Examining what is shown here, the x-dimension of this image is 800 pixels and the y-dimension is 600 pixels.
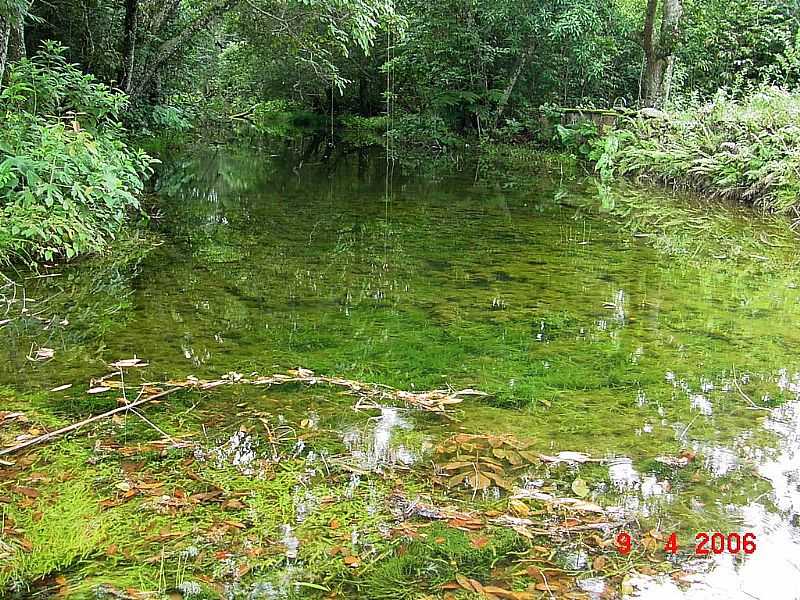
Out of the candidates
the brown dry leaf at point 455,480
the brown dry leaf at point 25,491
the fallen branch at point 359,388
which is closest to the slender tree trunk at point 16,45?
the fallen branch at point 359,388

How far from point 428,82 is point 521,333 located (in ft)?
50.7

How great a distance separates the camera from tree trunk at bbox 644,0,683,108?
1380cm

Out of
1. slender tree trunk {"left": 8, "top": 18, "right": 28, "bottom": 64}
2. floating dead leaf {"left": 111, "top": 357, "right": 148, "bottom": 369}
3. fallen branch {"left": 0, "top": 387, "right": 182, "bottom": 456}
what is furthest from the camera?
slender tree trunk {"left": 8, "top": 18, "right": 28, "bottom": 64}

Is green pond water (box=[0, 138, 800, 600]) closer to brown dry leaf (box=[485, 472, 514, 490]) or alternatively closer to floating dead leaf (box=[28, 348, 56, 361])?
floating dead leaf (box=[28, 348, 56, 361])

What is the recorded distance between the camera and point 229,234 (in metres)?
6.65

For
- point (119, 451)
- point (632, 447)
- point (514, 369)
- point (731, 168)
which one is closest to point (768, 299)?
point (514, 369)

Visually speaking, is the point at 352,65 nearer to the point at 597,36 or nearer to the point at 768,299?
the point at 597,36

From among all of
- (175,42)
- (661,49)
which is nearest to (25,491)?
(175,42)

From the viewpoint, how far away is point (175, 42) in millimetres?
11984

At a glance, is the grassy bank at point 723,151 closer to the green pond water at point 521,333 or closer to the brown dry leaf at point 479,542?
the green pond water at point 521,333

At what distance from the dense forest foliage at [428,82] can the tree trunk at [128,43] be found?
31mm

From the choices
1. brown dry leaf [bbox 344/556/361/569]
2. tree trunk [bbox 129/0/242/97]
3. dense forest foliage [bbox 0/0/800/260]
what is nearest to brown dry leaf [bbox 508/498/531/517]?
brown dry leaf [bbox 344/556/361/569]

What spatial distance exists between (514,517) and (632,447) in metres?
0.70
